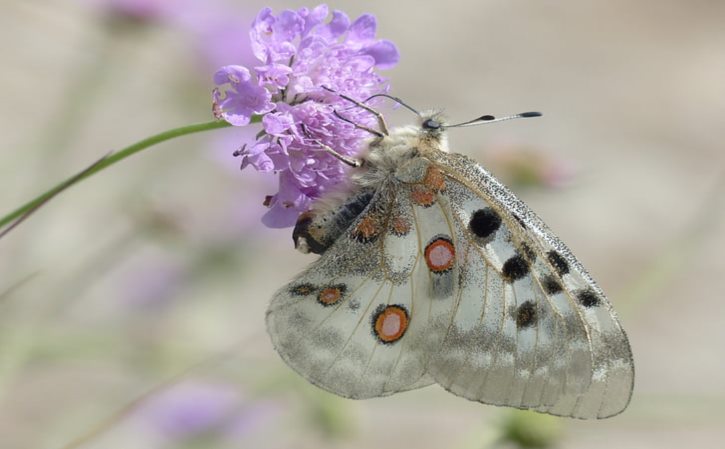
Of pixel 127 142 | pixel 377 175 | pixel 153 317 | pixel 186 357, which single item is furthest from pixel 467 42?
pixel 377 175


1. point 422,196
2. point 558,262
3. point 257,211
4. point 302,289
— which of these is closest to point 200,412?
point 257,211

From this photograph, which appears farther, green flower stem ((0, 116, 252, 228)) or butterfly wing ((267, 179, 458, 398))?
butterfly wing ((267, 179, 458, 398))

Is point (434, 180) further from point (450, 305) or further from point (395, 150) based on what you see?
point (450, 305)

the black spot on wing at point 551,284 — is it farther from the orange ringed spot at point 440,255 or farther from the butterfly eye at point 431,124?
the butterfly eye at point 431,124

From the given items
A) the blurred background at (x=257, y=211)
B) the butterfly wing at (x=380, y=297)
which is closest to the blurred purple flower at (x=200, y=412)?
the blurred background at (x=257, y=211)

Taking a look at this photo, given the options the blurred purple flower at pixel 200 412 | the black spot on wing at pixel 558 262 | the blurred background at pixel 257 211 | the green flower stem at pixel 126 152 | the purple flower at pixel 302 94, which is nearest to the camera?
the green flower stem at pixel 126 152

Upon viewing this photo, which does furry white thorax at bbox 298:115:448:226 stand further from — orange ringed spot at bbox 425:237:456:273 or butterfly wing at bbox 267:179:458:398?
orange ringed spot at bbox 425:237:456:273

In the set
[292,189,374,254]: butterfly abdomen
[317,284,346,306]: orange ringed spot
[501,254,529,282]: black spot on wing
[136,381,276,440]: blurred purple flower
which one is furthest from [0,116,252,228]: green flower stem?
[136,381,276,440]: blurred purple flower
